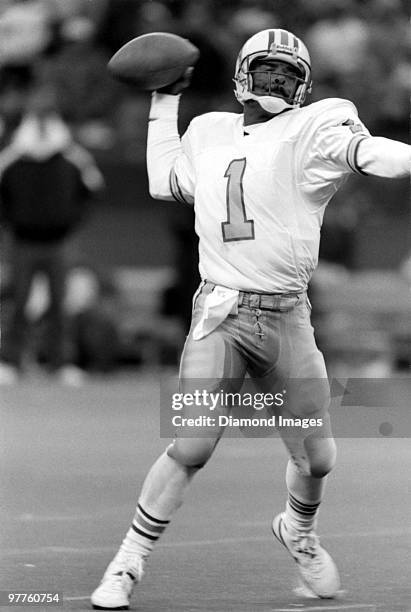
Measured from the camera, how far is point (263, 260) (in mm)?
6016

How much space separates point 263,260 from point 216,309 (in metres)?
0.26

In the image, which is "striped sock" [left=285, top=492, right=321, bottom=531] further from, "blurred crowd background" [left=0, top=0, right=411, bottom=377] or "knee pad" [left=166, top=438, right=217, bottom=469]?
"blurred crowd background" [left=0, top=0, right=411, bottom=377]

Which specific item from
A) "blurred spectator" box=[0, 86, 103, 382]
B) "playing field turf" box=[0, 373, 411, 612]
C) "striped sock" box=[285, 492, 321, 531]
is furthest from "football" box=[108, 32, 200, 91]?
"blurred spectator" box=[0, 86, 103, 382]

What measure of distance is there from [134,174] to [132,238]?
1026mm

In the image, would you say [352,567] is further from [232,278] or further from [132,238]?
[132,238]

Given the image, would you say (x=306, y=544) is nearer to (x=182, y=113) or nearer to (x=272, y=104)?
(x=272, y=104)

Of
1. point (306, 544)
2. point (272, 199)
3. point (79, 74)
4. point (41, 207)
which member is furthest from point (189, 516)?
point (79, 74)

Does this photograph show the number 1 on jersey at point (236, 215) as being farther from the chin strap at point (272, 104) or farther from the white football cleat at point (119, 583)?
the white football cleat at point (119, 583)

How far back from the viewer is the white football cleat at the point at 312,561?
6.18 meters

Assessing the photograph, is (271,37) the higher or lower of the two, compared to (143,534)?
higher

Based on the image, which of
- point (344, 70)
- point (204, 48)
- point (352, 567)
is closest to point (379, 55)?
point (344, 70)

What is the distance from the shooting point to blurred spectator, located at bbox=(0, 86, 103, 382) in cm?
1538

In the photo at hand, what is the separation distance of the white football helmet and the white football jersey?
0.07m

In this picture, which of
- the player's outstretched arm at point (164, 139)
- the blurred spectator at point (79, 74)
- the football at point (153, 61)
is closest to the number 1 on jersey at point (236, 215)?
the player's outstretched arm at point (164, 139)
